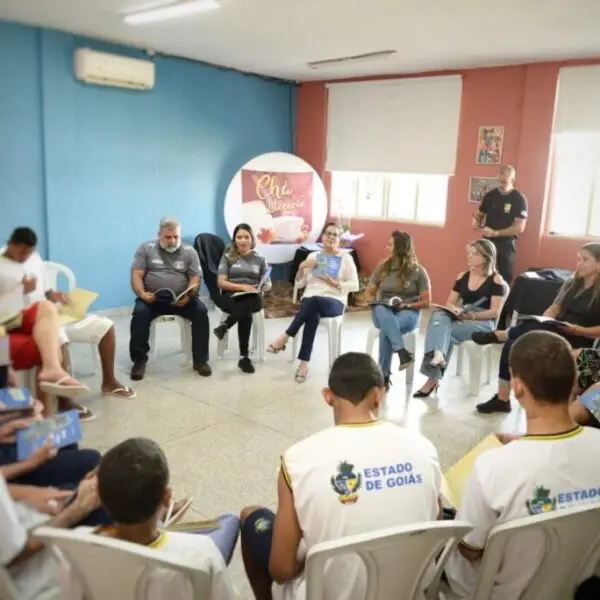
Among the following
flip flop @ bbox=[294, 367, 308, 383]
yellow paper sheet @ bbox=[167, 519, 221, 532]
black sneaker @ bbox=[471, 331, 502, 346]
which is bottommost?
flip flop @ bbox=[294, 367, 308, 383]

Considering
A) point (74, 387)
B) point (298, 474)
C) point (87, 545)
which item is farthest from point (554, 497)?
point (74, 387)

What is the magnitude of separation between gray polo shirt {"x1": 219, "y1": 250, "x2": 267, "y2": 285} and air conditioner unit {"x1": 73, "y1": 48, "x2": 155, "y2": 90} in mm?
2109

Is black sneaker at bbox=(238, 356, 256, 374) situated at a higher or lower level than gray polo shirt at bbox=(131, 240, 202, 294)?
lower

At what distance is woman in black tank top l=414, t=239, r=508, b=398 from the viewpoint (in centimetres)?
372

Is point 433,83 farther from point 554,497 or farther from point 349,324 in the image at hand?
point 554,497

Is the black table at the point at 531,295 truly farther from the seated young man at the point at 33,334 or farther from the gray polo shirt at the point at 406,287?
the seated young man at the point at 33,334

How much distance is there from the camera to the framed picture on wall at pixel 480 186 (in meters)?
5.90

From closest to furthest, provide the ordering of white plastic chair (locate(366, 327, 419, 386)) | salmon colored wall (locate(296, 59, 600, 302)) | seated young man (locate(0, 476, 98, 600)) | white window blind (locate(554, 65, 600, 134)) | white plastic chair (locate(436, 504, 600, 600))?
white plastic chair (locate(436, 504, 600, 600)) < seated young man (locate(0, 476, 98, 600)) < white plastic chair (locate(366, 327, 419, 386)) < white window blind (locate(554, 65, 600, 134)) < salmon colored wall (locate(296, 59, 600, 302))

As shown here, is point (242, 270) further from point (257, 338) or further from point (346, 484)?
point (346, 484)

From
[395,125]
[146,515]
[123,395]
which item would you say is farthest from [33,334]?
[395,125]

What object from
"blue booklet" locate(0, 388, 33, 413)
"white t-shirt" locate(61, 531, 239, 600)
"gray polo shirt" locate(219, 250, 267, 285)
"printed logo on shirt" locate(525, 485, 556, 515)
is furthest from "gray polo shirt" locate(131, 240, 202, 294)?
"printed logo on shirt" locate(525, 485, 556, 515)

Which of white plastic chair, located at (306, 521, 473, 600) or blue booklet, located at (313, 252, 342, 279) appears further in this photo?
blue booklet, located at (313, 252, 342, 279)

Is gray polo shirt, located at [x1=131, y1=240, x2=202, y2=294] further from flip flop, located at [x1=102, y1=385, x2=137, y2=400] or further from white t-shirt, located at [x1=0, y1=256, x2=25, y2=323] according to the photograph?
white t-shirt, located at [x1=0, y1=256, x2=25, y2=323]

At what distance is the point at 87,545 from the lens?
113cm
